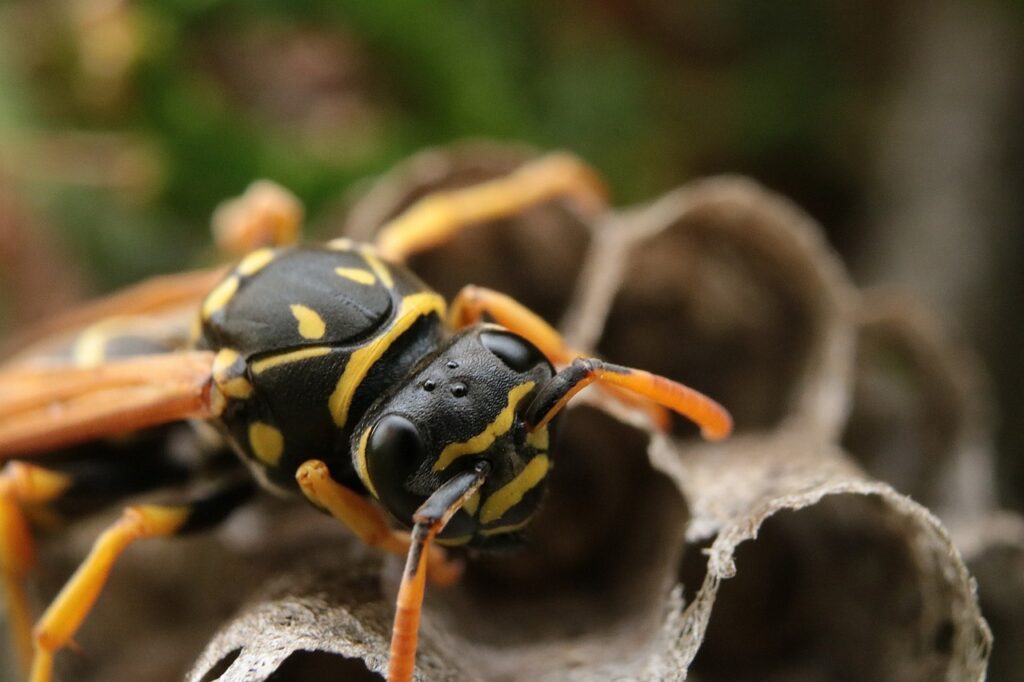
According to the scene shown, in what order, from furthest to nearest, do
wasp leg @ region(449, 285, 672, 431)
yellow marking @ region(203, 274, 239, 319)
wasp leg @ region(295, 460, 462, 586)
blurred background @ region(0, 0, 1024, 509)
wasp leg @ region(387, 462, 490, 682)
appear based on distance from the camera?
blurred background @ region(0, 0, 1024, 509)
yellow marking @ region(203, 274, 239, 319)
wasp leg @ region(449, 285, 672, 431)
wasp leg @ region(295, 460, 462, 586)
wasp leg @ region(387, 462, 490, 682)

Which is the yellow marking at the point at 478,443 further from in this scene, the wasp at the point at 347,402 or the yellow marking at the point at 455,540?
the yellow marking at the point at 455,540

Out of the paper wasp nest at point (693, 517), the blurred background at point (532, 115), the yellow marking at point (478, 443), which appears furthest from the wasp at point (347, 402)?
the blurred background at point (532, 115)

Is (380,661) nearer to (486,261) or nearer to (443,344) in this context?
(443,344)

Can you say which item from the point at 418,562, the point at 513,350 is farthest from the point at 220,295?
the point at 418,562

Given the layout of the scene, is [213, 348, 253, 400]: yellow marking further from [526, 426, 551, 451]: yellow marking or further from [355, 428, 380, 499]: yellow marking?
→ [526, 426, 551, 451]: yellow marking

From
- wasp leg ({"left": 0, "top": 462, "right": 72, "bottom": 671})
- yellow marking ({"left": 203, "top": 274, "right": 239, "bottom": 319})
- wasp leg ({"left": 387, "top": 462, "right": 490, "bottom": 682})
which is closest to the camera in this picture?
wasp leg ({"left": 387, "top": 462, "right": 490, "bottom": 682})

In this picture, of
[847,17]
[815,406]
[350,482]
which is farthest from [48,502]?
[847,17]

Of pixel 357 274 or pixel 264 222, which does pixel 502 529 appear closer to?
pixel 357 274

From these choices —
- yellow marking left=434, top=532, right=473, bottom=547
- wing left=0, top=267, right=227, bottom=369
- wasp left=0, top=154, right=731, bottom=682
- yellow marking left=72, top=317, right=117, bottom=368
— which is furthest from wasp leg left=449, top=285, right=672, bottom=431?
yellow marking left=72, top=317, right=117, bottom=368
